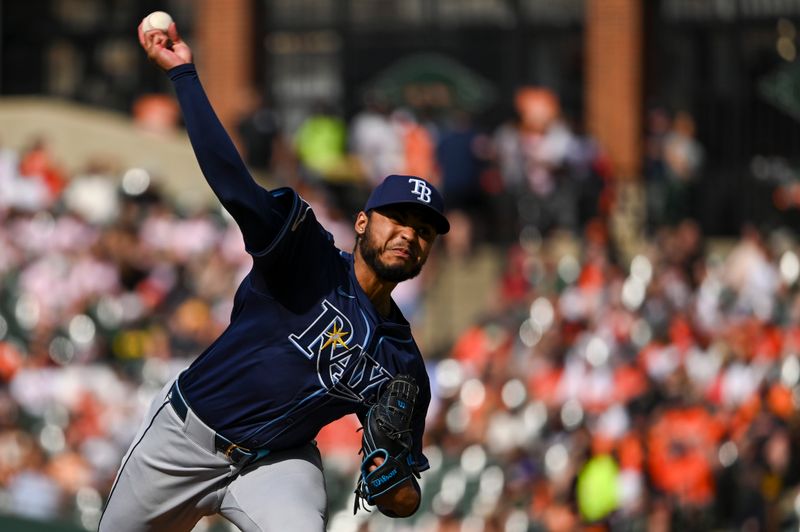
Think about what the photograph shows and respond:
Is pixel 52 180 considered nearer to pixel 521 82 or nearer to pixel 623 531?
pixel 521 82

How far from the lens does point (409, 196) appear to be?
577 cm

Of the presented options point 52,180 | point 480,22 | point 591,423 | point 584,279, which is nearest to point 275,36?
point 480,22

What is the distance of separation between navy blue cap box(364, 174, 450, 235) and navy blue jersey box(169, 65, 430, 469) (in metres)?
0.25

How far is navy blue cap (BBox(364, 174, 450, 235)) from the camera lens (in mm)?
5771

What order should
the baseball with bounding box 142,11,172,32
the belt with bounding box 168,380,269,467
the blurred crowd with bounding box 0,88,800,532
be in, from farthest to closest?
the blurred crowd with bounding box 0,88,800,532 → the belt with bounding box 168,380,269,467 → the baseball with bounding box 142,11,172,32

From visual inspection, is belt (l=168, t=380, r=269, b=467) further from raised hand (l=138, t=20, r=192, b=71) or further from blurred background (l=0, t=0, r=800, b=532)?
blurred background (l=0, t=0, r=800, b=532)

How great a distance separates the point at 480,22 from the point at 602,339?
28.5ft

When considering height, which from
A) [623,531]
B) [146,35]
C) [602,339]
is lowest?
[623,531]

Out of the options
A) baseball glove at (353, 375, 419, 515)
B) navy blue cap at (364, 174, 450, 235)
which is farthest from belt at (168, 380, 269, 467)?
navy blue cap at (364, 174, 450, 235)

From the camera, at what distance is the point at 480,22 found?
68.9ft

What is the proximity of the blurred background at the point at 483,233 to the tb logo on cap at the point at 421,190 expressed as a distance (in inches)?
178

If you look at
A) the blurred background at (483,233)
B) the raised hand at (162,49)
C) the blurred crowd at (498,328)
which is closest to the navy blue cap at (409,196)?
the raised hand at (162,49)

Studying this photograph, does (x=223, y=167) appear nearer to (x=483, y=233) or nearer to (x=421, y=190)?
(x=421, y=190)

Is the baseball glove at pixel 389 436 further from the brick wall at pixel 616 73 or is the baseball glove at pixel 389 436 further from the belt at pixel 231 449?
the brick wall at pixel 616 73
